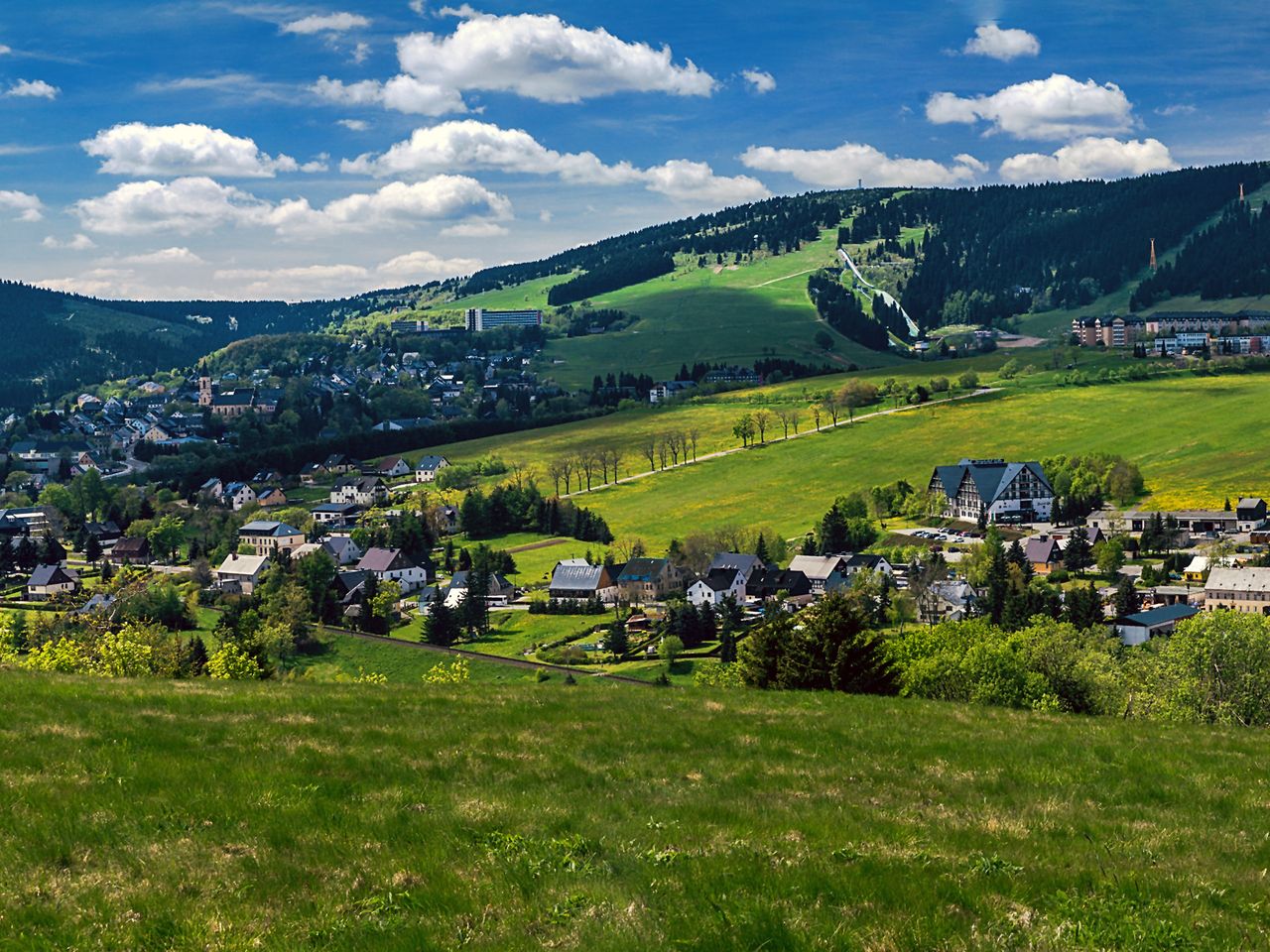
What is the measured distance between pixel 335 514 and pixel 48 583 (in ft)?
170

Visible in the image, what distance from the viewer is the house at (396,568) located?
14725 centimetres

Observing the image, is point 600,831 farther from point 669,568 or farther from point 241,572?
point 241,572

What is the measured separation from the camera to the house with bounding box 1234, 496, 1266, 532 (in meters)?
133

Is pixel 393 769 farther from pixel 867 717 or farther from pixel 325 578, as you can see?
pixel 325 578

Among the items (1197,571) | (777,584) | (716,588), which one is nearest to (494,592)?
(716,588)

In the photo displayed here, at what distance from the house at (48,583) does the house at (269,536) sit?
26.7m

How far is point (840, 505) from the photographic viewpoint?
154 metres

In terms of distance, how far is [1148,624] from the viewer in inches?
3691

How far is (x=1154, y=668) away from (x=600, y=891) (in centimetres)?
5463

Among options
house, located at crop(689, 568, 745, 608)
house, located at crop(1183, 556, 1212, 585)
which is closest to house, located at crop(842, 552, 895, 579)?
house, located at crop(689, 568, 745, 608)

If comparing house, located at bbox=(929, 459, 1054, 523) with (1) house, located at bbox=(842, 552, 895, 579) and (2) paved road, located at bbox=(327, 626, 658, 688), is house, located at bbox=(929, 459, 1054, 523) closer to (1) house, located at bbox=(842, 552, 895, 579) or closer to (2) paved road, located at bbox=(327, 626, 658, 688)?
(1) house, located at bbox=(842, 552, 895, 579)

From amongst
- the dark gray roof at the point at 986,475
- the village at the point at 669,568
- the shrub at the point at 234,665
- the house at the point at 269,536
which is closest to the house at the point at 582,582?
the village at the point at 669,568

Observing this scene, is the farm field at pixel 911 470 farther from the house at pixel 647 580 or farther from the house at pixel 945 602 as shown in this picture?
the house at pixel 945 602

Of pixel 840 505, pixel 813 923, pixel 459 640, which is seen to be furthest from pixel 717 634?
pixel 813 923
